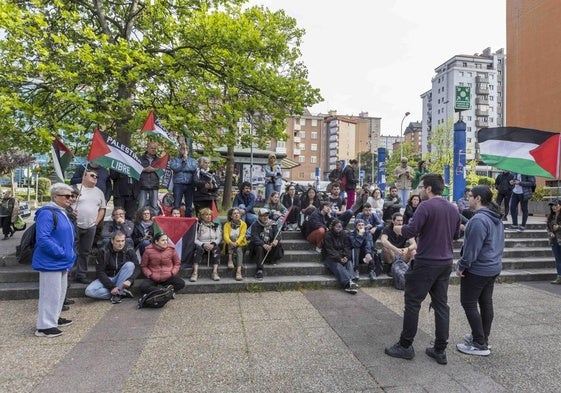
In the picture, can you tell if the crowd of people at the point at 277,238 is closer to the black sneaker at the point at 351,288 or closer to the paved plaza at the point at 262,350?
the black sneaker at the point at 351,288

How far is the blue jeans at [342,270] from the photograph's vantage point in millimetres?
7158

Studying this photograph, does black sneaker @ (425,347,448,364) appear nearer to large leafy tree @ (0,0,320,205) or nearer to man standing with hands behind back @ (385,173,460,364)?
man standing with hands behind back @ (385,173,460,364)

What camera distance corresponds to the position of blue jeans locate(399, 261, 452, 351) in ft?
13.1

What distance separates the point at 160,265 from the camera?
6.35 m

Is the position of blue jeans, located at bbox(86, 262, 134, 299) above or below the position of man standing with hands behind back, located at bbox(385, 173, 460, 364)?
below

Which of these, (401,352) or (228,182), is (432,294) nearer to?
(401,352)

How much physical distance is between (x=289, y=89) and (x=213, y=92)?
2.36 metres

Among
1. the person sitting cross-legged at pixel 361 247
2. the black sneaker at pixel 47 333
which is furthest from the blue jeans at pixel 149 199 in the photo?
the person sitting cross-legged at pixel 361 247

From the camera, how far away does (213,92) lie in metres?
9.81

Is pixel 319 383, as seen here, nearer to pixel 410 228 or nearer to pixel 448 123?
pixel 410 228

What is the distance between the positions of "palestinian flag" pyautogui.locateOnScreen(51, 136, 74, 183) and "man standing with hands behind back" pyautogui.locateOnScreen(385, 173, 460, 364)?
6429 millimetres

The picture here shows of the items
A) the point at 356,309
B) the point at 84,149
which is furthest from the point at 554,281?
the point at 84,149

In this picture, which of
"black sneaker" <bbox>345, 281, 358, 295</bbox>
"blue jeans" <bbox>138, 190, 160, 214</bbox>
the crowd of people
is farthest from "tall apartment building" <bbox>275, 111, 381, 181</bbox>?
"black sneaker" <bbox>345, 281, 358, 295</bbox>

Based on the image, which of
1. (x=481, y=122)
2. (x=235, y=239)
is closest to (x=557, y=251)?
(x=235, y=239)
